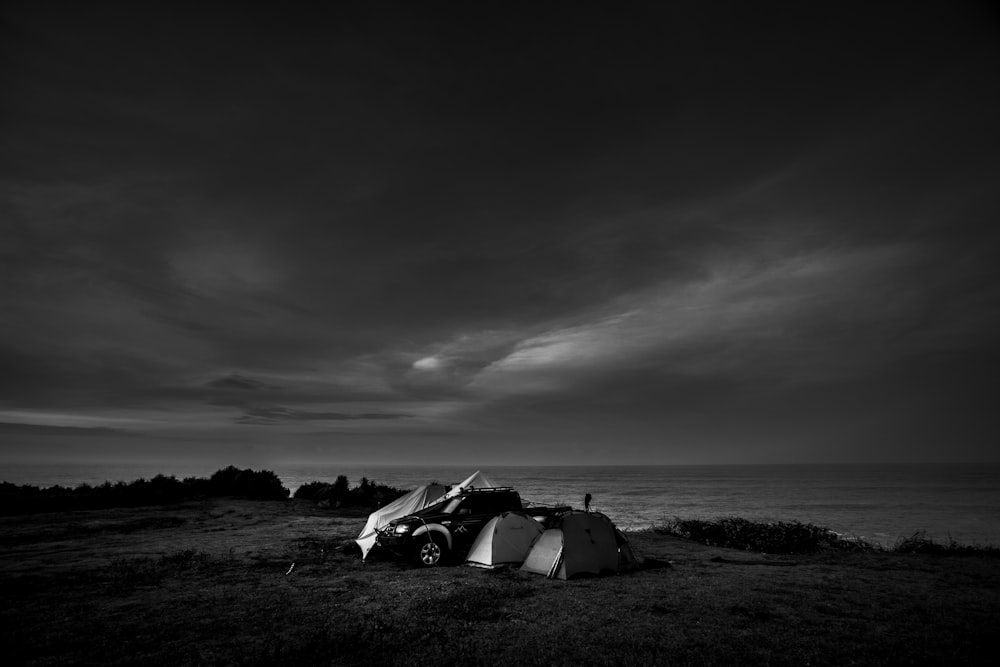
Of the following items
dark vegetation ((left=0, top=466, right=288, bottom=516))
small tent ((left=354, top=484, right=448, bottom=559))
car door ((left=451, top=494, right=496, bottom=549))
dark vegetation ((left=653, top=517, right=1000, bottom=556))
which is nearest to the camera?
car door ((left=451, top=494, right=496, bottom=549))

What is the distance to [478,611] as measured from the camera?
9.51m

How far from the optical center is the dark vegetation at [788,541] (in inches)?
707

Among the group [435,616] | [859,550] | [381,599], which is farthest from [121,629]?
[859,550]

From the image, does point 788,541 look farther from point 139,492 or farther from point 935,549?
point 139,492

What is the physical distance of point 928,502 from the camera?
49.2 metres

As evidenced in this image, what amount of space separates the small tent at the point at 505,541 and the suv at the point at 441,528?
63 cm

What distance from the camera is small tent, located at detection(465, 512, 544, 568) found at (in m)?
14.0

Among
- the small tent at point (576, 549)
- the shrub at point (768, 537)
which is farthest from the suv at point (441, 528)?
the shrub at point (768, 537)

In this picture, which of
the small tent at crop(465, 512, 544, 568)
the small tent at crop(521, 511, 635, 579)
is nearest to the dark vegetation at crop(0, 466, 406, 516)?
the small tent at crop(465, 512, 544, 568)

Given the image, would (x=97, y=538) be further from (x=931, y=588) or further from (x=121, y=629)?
(x=931, y=588)

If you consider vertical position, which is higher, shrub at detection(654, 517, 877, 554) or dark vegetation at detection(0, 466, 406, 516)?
dark vegetation at detection(0, 466, 406, 516)

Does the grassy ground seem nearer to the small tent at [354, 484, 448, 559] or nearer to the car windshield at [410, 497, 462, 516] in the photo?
the small tent at [354, 484, 448, 559]

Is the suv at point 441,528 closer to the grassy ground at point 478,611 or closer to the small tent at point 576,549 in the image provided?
the grassy ground at point 478,611

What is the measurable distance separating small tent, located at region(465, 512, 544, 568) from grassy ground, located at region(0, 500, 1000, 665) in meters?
0.71
